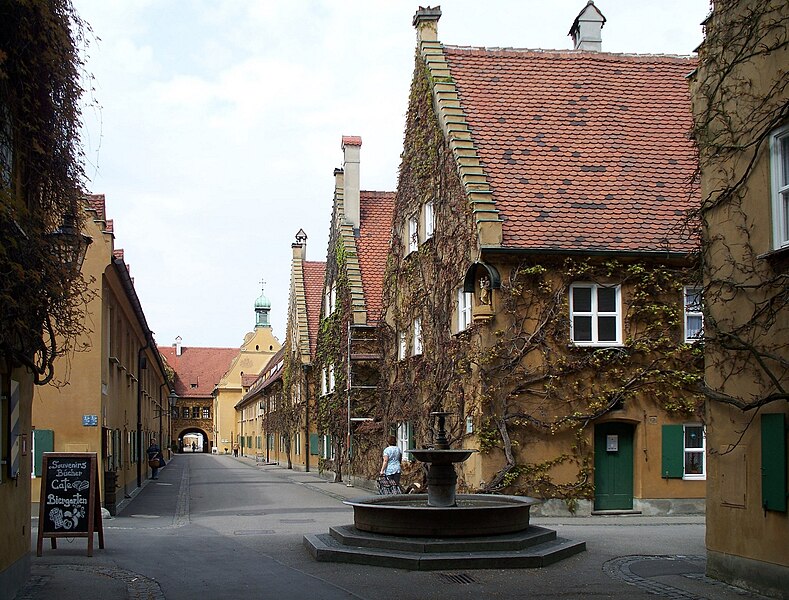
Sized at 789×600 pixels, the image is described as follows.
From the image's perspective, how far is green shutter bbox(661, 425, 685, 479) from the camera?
23.0 meters

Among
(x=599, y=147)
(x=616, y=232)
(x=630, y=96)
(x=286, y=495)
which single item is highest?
(x=630, y=96)

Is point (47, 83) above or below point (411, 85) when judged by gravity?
below

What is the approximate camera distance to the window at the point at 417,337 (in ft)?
93.1

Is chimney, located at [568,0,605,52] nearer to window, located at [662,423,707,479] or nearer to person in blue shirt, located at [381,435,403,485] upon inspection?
window, located at [662,423,707,479]

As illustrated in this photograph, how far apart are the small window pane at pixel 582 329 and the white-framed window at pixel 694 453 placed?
9.83ft

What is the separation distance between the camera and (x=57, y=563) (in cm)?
1556

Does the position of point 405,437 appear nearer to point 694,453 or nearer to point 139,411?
point 694,453

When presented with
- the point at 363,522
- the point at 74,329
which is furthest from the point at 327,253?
the point at 74,329

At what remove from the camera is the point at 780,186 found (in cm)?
1199

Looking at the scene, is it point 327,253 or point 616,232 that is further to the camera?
point 327,253

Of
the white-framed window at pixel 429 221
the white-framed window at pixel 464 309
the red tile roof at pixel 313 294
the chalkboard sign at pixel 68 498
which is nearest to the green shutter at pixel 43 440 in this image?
the chalkboard sign at pixel 68 498

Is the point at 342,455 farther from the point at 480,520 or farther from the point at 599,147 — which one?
the point at 480,520

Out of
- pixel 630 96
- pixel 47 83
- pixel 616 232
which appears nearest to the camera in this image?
pixel 47 83

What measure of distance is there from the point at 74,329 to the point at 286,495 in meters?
21.8
